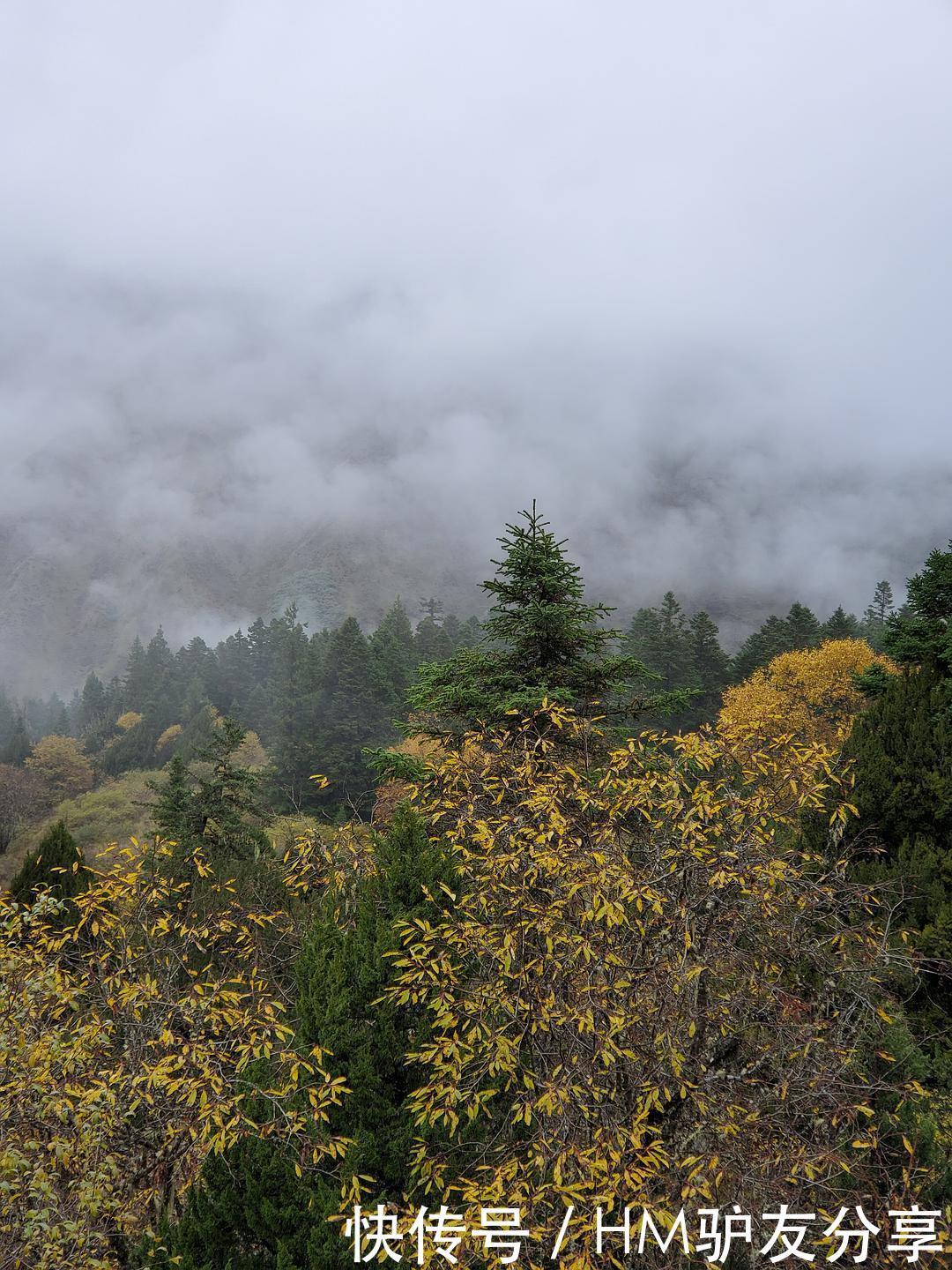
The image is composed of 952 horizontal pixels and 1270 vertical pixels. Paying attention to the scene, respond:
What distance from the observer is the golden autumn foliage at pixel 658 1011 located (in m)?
5.37

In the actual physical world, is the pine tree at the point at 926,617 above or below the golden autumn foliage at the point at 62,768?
above

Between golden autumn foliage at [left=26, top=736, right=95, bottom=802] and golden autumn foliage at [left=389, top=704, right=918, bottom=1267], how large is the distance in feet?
199

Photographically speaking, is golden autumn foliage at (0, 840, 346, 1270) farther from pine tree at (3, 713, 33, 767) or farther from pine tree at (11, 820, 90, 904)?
pine tree at (3, 713, 33, 767)

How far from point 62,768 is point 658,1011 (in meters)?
64.9

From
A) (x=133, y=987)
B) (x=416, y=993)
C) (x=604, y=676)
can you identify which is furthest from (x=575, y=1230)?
(x=604, y=676)

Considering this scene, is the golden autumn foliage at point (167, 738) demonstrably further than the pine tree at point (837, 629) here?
Yes

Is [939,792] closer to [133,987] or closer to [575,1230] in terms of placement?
[575,1230]

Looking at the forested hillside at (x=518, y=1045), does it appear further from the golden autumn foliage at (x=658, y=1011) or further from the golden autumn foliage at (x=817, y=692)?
the golden autumn foliage at (x=817, y=692)

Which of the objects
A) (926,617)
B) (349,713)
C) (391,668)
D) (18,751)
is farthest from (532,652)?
(18,751)

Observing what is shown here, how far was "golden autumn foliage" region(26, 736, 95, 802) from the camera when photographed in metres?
57.2

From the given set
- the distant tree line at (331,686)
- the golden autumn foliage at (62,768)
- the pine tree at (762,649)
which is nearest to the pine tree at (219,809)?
the distant tree line at (331,686)

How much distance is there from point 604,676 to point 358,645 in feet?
128

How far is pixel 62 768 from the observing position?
58.6 m

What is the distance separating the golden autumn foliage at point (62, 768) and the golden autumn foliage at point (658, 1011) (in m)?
60.6
